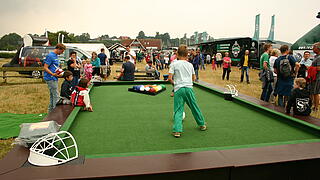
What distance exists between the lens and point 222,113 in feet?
12.7

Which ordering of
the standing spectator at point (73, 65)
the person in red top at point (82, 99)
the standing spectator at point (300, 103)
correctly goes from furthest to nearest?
1. the standing spectator at point (73, 65)
2. the person in red top at point (82, 99)
3. the standing spectator at point (300, 103)

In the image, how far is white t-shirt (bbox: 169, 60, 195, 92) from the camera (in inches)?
121

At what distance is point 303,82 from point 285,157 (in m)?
2.14

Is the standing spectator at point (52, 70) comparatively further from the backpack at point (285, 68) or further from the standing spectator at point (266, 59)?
the standing spectator at point (266, 59)

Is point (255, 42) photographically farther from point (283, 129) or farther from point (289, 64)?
point (283, 129)

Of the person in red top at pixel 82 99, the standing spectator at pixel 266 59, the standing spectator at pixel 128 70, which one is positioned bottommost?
the person in red top at pixel 82 99

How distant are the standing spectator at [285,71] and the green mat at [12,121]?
545 centimetres

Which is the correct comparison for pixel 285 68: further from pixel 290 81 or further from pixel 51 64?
pixel 51 64

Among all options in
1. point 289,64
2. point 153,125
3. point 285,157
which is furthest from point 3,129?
point 289,64

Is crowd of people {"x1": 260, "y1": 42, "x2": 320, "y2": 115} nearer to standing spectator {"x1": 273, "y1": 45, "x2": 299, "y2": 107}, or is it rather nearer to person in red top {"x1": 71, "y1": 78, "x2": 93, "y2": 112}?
standing spectator {"x1": 273, "y1": 45, "x2": 299, "y2": 107}

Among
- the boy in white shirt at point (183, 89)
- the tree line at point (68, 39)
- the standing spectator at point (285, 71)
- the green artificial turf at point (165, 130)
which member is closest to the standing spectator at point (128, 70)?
the green artificial turf at point (165, 130)

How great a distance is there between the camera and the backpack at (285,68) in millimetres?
5012

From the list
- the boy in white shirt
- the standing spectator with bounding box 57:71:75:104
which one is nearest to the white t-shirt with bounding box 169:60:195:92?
the boy in white shirt

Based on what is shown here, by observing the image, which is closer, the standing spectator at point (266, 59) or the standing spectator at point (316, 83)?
the standing spectator at point (316, 83)
